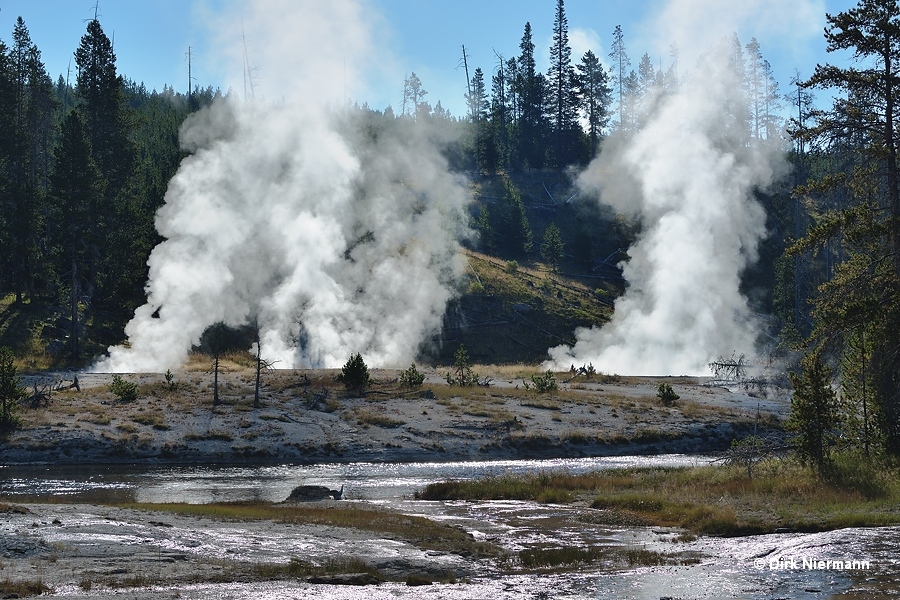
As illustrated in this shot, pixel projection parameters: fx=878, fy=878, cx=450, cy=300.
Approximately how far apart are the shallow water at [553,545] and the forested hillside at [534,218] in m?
8.66

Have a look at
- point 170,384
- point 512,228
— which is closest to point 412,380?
point 170,384

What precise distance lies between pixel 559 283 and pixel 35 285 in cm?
5480

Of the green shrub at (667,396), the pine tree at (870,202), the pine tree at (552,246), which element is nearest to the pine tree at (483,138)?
the pine tree at (552,246)

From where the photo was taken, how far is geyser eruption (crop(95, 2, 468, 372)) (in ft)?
208

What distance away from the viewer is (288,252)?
71250 mm

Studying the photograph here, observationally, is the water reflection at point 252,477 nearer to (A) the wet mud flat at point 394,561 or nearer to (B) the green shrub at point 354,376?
(A) the wet mud flat at point 394,561

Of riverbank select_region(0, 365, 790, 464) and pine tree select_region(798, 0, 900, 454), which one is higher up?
pine tree select_region(798, 0, 900, 454)

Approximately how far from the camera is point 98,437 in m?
41.6

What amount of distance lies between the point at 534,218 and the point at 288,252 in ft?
185

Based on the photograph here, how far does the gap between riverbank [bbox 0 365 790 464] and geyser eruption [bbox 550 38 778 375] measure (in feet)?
67.0

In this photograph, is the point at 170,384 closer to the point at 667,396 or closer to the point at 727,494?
the point at 667,396

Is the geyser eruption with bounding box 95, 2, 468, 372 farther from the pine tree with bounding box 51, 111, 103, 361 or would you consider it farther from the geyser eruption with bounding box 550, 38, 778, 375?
the geyser eruption with bounding box 550, 38, 778, 375

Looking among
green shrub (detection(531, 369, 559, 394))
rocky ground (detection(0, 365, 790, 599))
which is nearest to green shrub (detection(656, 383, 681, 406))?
rocky ground (detection(0, 365, 790, 599))

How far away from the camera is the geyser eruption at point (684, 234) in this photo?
80312 mm
